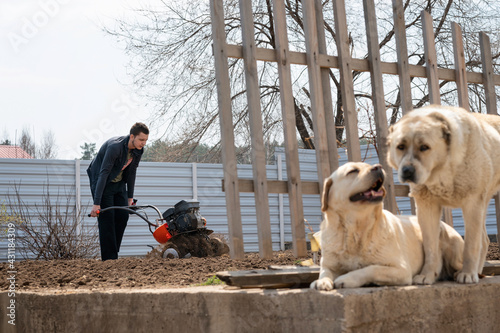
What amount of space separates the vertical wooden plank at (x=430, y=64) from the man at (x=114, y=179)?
3.45m

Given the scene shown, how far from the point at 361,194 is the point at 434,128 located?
0.53m

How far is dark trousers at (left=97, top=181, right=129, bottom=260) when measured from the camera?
22.4 feet

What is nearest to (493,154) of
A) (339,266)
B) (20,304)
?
(339,266)

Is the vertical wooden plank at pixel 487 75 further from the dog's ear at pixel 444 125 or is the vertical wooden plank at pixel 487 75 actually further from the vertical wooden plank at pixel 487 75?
the dog's ear at pixel 444 125

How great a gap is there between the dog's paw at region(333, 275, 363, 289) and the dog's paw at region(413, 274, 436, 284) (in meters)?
0.42

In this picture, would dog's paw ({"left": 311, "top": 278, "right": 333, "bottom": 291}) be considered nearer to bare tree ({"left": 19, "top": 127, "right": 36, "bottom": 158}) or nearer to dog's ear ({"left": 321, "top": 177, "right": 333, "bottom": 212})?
dog's ear ({"left": 321, "top": 177, "right": 333, "bottom": 212})

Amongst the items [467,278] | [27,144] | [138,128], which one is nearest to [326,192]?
[467,278]

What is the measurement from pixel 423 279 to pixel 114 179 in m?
4.75

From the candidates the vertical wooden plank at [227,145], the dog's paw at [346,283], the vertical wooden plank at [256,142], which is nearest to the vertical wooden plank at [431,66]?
the vertical wooden plank at [256,142]

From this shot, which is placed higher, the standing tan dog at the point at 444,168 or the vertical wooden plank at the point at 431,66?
the vertical wooden plank at the point at 431,66

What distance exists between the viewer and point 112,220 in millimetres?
6848

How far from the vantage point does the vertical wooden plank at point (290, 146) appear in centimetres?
555

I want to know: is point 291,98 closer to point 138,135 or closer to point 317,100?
point 317,100

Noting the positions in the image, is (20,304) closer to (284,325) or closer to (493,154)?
(284,325)
